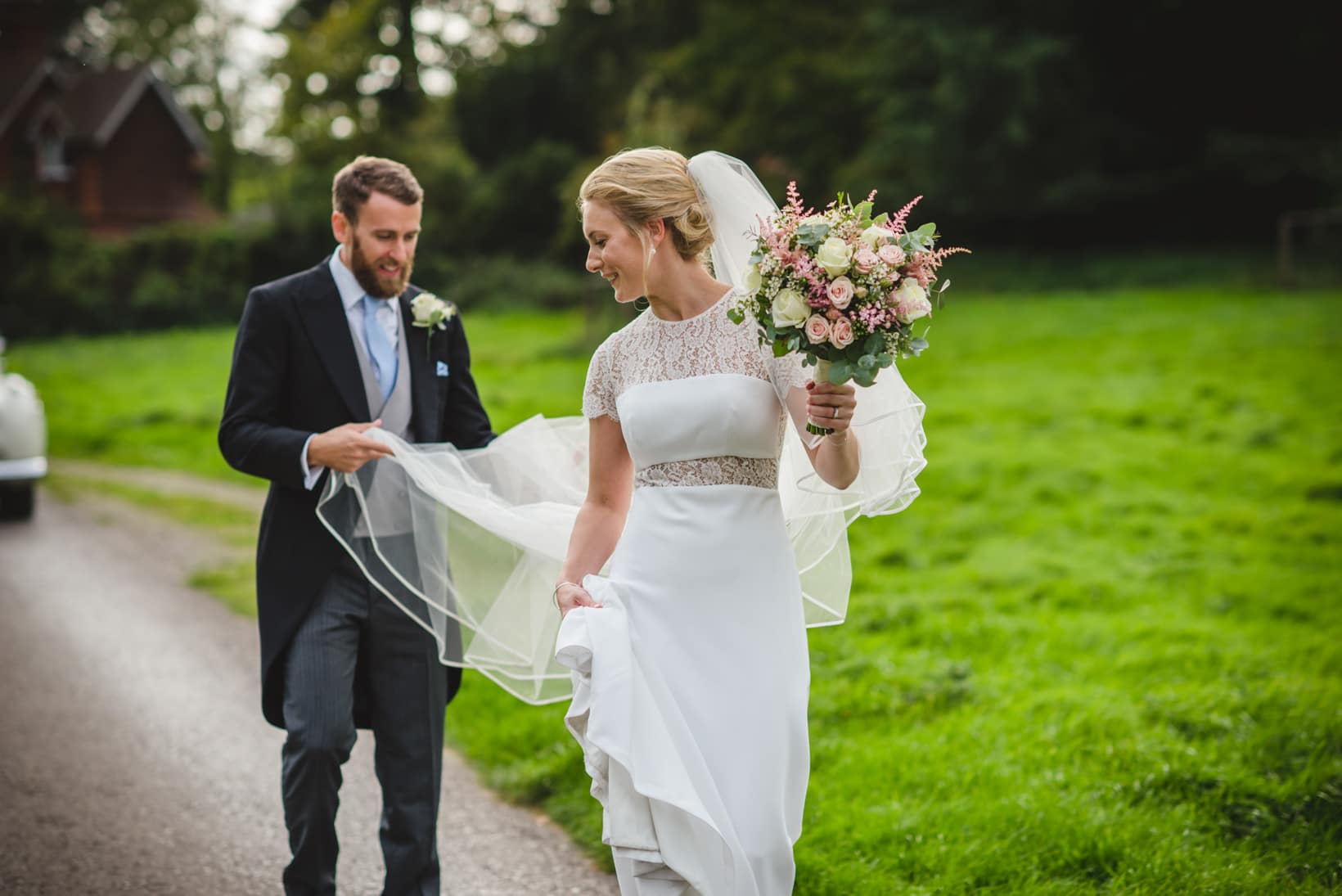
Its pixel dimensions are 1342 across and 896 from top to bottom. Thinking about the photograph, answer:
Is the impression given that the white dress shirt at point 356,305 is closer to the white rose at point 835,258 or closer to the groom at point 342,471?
the groom at point 342,471

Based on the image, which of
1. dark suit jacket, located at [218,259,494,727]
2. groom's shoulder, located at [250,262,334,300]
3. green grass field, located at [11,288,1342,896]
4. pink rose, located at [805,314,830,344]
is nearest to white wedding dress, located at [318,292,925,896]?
pink rose, located at [805,314,830,344]

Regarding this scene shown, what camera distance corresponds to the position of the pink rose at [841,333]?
2900 mm

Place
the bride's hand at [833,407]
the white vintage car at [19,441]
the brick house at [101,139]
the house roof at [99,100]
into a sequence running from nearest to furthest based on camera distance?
1. the bride's hand at [833,407]
2. the white vintage car at [19,441]
3. the house roof at [99,100]
4. the brick house at [101,139]

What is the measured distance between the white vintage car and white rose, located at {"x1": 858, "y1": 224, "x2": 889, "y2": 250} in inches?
410

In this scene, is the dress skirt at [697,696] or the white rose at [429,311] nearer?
the dress skirt at [697,696]

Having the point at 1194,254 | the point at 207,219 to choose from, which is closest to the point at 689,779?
the point at 1194,254

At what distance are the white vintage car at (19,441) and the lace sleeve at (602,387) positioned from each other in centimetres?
949

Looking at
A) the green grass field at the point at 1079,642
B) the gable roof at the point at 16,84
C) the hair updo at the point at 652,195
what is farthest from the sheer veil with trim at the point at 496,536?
the gable roof at the point at 16,84

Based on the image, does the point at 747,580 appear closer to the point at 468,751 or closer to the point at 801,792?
the point at 801,792

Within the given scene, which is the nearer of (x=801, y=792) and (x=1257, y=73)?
(x=801, y=792)

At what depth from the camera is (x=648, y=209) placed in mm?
3320

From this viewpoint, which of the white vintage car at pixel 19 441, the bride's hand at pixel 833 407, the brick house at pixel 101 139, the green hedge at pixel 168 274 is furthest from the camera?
the brick house at pixel 101 139

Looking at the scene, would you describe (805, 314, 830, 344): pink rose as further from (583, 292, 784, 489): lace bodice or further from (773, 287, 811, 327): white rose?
(583, 292, 784, 489): lace bodice

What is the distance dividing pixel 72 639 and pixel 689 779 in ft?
20.7
